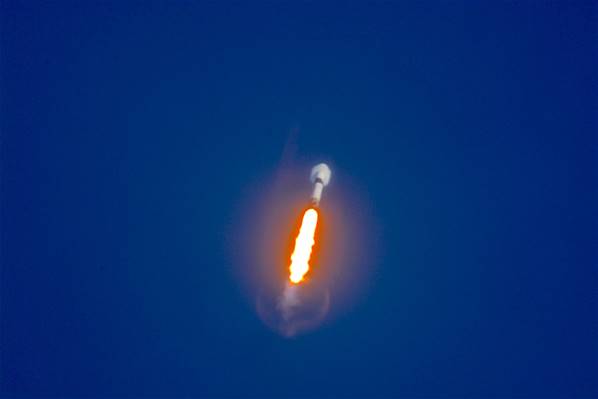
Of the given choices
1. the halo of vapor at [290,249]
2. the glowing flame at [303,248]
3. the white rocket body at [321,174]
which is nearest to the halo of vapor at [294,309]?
the halo of vapor at [290,249]

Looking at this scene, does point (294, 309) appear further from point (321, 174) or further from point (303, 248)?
point (303, 248)

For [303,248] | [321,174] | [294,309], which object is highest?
[321,174]

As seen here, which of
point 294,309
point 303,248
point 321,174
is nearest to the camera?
point 303,248

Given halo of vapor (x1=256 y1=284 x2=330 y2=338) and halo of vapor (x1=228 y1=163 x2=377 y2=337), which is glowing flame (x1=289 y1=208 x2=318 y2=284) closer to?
halo of vapor (x1=228 y1=163 x2=377 y2=337)

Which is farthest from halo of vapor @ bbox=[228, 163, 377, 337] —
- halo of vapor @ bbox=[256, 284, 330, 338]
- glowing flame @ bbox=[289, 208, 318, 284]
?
glowing flame @ bbox=[289, 208, 318, 284]

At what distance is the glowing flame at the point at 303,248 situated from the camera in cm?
219

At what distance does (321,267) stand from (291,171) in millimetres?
610

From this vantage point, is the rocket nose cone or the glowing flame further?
the rocket nose cone

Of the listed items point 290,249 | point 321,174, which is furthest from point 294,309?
point 321,174

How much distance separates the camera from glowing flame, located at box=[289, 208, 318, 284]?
2188 millimetres

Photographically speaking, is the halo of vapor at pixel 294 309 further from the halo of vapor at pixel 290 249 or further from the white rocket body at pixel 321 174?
the white rocket body at pixel 321 174

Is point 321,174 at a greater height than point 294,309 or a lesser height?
greater

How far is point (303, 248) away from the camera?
2.21m

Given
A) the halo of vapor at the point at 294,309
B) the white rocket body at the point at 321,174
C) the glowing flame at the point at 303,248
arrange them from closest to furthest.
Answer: the glowing flame at the point at 303,248 < the white rocket body at the point at 321,174 < the halo of vapor at the point at 294,309
